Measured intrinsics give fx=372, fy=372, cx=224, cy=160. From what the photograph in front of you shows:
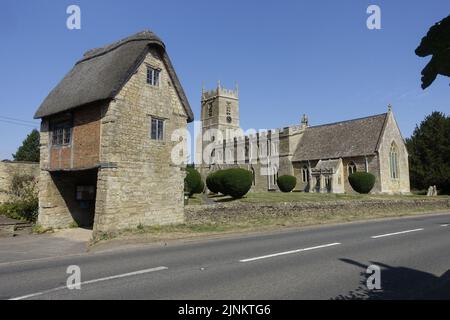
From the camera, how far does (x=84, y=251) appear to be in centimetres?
1246

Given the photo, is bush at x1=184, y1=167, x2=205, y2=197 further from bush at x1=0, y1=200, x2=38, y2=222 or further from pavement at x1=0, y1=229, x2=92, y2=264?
bush at x1=0, y1=200, x2=38, y2=222

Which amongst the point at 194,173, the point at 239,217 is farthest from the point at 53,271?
the point at 194,173

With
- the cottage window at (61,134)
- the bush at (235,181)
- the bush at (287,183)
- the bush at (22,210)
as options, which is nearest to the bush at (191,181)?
the bush at (235,181)

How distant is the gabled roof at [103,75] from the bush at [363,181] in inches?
932

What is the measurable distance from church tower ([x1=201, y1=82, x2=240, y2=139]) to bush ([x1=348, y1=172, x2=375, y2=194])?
41792 millimetres

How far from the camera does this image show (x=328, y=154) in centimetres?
4334

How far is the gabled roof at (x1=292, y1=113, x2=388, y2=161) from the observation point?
40.6 metres

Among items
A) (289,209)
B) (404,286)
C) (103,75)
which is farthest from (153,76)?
(404,286)

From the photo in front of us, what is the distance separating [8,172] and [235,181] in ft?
46.0

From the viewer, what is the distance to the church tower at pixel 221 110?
7731cm

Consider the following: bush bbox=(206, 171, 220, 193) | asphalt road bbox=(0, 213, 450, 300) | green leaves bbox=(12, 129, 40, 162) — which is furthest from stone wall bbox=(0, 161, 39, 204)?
green leaves bbox=(12, 129, 40, 162)

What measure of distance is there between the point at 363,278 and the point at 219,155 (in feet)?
187

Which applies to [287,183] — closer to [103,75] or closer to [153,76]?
[153,76]
